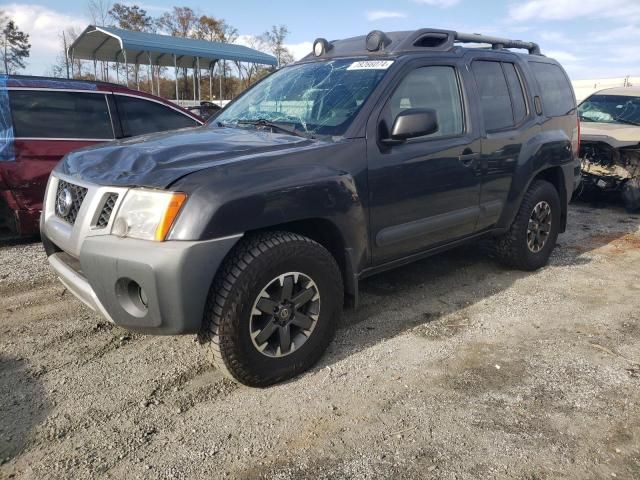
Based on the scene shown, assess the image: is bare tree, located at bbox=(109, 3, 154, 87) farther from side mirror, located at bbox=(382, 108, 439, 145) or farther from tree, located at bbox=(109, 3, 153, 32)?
side mirror, located at bbox=(382, 108, 439, 145)

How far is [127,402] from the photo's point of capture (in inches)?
105

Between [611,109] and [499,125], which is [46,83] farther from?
[611,109]

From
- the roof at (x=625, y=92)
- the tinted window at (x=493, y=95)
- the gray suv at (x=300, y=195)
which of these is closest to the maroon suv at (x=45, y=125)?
the gray suv at (x=300, y=195)

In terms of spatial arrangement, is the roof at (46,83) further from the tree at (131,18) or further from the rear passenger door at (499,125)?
the tree at (131,18)

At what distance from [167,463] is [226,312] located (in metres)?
0.71

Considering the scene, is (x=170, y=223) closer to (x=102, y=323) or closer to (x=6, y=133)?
(x=102, y=323)

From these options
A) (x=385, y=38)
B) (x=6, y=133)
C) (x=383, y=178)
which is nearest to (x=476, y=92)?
(x=385, y=38)

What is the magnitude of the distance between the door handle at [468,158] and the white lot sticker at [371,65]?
86 cm

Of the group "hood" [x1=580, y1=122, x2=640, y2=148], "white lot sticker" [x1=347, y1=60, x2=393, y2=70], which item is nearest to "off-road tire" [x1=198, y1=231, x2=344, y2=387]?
"white lot sticker" [x1=347, y1=60, x2=393, y2=70]

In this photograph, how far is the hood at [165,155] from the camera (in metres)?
2.51

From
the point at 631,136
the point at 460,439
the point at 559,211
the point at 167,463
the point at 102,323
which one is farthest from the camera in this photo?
the point at 631,136

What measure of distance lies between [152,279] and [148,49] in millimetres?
17394

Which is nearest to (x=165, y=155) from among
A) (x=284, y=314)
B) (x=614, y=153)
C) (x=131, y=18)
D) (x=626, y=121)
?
(x=284, y=314)

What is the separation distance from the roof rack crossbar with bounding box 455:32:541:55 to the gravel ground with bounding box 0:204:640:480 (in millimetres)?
2137
